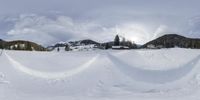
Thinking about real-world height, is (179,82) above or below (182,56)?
below

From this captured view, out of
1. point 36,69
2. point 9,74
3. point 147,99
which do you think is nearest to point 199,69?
point 147,99

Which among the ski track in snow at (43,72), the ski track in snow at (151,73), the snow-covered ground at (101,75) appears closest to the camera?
the snow-covered ground at (101,75)

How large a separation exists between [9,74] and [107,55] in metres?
2.48

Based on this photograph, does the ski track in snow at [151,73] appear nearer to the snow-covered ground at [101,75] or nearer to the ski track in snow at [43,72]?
the snow-covered ground at [101,75]

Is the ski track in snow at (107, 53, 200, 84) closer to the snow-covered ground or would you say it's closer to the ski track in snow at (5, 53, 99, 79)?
the snow-covered ground

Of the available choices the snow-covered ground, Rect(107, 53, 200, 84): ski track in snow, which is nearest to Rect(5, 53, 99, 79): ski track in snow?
the snow-covered ground

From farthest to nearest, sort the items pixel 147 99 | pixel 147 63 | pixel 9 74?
pixel 147 63 < pixel 9 74 < pixel 147 99

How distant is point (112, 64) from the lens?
9.87m

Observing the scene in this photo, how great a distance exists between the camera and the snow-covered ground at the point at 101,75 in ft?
29.8

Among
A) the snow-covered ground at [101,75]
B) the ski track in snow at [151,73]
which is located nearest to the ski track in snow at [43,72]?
the snow-covered ground at [101,75]

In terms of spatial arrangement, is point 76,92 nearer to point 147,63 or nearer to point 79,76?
point 79,76

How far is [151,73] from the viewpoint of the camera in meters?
9.84

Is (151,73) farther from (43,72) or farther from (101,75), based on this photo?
(43,72)

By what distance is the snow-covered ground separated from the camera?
907cm
